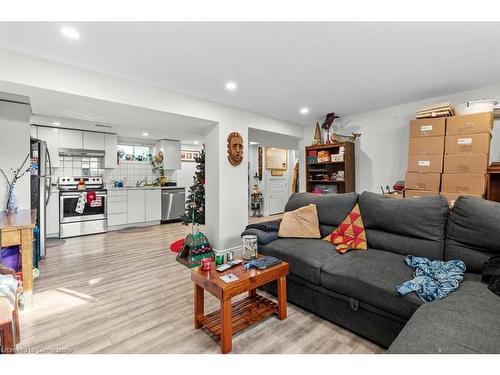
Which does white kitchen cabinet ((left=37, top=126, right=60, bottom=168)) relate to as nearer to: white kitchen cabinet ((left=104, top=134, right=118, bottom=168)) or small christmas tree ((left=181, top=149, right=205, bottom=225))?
white kitchen cabinet ((left=104, top=134, right=118, bottom=168))

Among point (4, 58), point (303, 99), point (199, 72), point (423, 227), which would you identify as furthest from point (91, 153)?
point (423, 227)

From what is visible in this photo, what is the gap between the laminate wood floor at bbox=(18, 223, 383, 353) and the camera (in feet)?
5.44

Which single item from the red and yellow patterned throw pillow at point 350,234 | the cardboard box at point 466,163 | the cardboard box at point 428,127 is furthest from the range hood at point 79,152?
the cardboard box at point 466,163

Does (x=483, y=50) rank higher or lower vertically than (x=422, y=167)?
higher

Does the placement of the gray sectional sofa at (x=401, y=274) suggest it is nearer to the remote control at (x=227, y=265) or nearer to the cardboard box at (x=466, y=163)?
the remote control at (x=227, y=265)

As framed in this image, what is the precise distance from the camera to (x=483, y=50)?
2.06 meters

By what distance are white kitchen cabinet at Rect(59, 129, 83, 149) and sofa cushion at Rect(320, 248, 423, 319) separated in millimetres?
5016

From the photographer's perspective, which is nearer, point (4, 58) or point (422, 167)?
point (4, 58)

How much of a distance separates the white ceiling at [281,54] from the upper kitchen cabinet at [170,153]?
324 cm

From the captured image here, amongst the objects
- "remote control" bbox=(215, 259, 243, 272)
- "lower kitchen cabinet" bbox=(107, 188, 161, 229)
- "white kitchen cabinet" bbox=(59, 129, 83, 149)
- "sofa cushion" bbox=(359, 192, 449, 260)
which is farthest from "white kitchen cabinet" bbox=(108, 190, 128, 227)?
"sofa cushion" bbox=(359, 192, 449, 260)

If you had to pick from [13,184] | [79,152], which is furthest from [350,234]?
[79,152]

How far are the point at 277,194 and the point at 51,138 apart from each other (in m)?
5.41

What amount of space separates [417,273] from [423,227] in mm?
478
